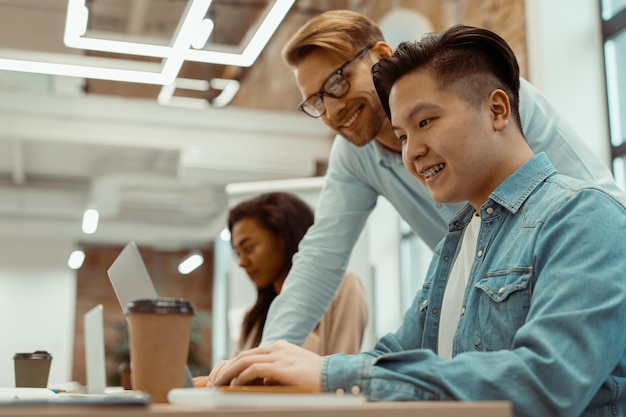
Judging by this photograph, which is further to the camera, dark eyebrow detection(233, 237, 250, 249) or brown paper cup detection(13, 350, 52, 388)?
dark eyebrow detection(233, 237, 250, 249)

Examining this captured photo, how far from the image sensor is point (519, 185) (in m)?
1.32

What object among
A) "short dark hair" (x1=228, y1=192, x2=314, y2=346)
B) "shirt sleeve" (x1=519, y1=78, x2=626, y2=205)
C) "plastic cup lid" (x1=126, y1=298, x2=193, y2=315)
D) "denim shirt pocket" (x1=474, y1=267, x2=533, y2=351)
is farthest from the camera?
"short dark hair" (x1=228, y1=192, x2=314, y2=346)

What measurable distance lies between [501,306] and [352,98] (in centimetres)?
105

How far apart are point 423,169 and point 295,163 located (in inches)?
223

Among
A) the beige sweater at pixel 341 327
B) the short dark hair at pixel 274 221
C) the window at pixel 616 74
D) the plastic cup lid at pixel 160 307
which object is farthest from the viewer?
the window at pixel 616 74

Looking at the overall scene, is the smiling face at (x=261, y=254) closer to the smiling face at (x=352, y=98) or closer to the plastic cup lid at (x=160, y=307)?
the smiling face at (x=352, y=98)

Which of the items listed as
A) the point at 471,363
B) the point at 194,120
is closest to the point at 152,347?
the point at 471,363

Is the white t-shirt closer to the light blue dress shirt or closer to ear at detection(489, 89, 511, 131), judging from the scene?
ear at detection(489, 89, 511, 131)

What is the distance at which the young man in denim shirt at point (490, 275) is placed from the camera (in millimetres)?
992

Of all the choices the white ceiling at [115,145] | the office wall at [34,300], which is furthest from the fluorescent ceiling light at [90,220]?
the office wall at [34,300]

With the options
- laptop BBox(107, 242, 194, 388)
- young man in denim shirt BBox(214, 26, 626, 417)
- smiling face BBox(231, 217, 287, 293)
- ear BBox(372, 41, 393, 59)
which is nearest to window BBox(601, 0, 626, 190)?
smiling face BBox(231, 217, 287, 293)

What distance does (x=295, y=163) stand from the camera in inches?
277

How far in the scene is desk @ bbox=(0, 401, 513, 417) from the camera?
0.69 metres

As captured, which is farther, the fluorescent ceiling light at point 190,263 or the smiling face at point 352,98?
the fluorescent ceiling light at point 190,263
